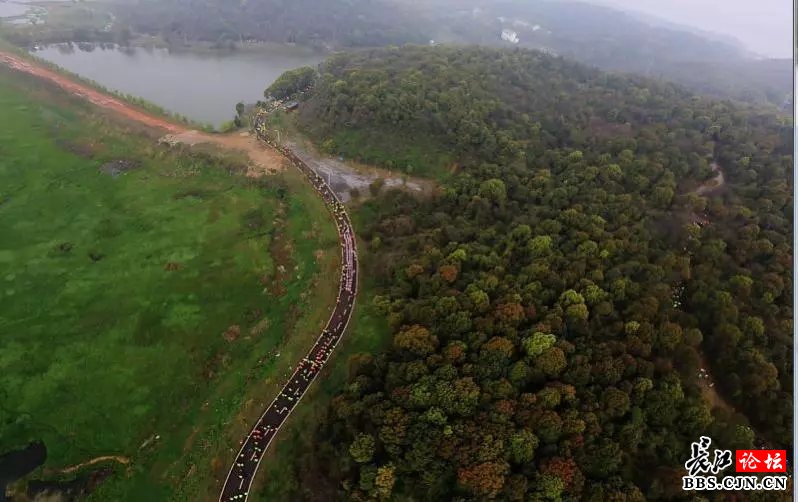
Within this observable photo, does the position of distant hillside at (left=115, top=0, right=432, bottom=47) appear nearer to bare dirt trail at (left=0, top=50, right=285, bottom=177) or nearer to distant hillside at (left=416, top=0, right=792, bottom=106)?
distant hillside at (left=416, top=0, right=792, bottom=106)

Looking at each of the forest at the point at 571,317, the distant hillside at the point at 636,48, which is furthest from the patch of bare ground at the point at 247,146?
the distant hillside at the point at 636,48

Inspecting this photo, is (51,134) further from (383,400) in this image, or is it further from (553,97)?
(553,97)

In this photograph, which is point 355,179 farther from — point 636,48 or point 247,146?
point 636,48

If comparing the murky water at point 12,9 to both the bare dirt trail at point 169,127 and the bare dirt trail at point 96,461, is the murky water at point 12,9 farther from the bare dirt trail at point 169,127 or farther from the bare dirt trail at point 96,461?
the bare dirt trail at point 96,461

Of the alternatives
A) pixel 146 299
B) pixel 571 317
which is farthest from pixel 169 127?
pixel 571 317

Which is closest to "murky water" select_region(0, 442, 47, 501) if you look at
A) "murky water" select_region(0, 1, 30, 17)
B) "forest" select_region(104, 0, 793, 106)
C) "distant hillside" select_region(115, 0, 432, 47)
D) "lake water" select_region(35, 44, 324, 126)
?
"lake water" select_region(35, 44, 324, 126)
